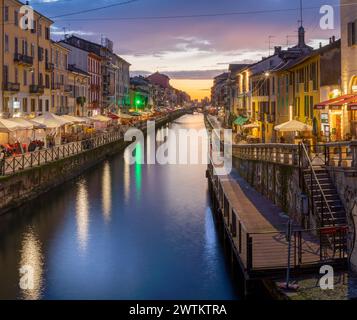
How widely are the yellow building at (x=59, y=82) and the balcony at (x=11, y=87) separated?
13.7 metres

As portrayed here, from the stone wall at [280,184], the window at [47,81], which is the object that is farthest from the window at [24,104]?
the stone wall at [280,184]

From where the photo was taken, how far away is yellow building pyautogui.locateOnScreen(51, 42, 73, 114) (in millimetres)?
62528

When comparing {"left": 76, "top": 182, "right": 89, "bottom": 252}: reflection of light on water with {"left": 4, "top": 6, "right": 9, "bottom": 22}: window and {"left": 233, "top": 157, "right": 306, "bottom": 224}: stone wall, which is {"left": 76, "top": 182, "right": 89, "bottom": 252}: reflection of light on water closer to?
{"left": 233, "top": 157, "right": 306, "bottom": 224}: stone wall

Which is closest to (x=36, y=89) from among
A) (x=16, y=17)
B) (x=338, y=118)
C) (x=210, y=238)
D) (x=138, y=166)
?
(x=16, y=17)

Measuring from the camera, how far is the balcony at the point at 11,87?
45.8 metres

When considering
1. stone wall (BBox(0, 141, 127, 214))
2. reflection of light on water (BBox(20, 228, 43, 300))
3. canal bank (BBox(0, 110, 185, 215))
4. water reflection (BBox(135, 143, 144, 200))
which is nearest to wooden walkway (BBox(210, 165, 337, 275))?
reflection of light on water (BBox(20, 228, 43, 300))

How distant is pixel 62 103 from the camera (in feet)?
218

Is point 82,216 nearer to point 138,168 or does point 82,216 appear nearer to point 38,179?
point 38,179

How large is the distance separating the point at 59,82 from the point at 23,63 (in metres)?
15.6

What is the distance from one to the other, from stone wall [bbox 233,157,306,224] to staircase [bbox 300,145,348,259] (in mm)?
754

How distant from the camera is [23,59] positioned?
49.3m

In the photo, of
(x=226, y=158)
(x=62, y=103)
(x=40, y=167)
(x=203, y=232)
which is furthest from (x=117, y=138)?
(x=203, y=232)

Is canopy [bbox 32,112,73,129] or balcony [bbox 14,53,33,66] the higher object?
balcony [bbox 14,53,33,66]

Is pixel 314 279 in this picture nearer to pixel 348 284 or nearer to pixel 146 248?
pixel 348 284
